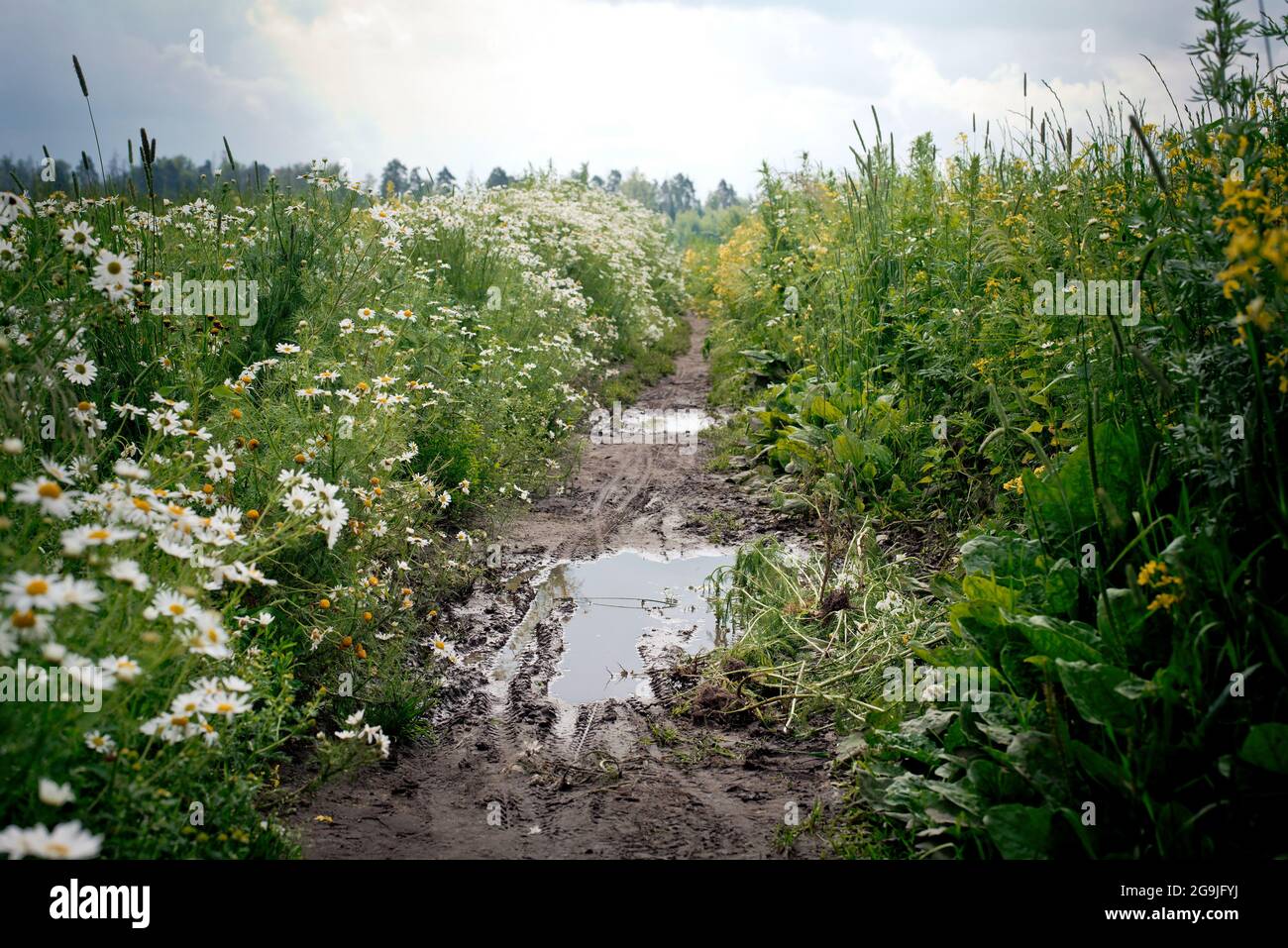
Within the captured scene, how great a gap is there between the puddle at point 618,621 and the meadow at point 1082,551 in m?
0.28

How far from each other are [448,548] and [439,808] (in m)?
2.16

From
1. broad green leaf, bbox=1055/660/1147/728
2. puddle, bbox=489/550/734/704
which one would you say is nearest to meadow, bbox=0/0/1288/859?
broad green leaf, bbox=1055/660/1147/728

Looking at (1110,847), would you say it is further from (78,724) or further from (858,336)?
(858,336)

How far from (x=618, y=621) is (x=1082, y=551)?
91.2 inches

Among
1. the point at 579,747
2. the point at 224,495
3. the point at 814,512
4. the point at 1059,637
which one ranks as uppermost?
the point at 224,495

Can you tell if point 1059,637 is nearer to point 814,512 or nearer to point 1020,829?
point 1020,829

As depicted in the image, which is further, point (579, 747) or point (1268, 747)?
point (579, 747)

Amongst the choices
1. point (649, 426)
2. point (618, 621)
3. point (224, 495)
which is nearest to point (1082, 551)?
point (618, 621)

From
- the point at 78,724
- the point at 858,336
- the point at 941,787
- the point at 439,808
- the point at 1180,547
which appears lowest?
the point at 439,808

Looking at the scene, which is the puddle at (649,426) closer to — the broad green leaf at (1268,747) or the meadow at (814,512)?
the meadow at (814,512)

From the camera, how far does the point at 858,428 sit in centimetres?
578

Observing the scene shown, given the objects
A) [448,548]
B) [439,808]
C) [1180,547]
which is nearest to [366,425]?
[448,548]

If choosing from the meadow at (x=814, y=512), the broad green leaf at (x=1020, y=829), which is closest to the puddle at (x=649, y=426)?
the meadow at (x=814, y=512)

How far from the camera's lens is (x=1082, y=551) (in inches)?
118
